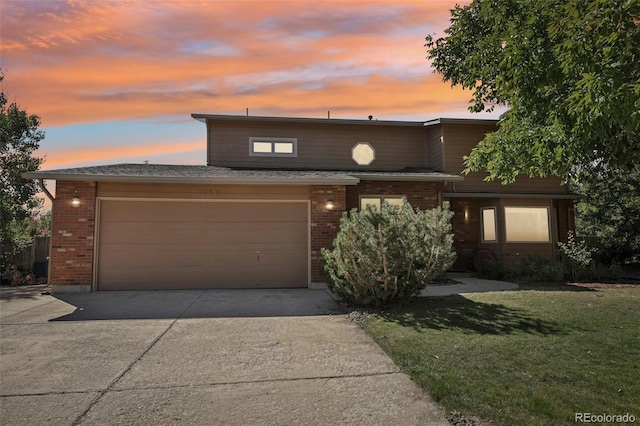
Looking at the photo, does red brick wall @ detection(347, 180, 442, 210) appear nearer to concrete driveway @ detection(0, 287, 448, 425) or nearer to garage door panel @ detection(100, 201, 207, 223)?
garage door panel @ detection(100, 201, 207, 223)

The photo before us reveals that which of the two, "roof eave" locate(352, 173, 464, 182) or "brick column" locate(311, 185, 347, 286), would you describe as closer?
"brick column" locate(311, 185, 347, 286)

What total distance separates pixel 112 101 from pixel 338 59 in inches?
263

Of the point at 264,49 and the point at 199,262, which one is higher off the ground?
the point at 264,49

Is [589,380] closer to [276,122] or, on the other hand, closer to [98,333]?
[98,333]

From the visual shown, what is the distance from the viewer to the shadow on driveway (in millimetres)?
6672

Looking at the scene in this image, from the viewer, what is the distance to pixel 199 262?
377 inches

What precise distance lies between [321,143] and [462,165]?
A: 5.46 meters

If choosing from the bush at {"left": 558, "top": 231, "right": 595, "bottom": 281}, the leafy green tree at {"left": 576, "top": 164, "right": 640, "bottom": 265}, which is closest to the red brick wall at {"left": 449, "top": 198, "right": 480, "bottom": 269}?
the bush at {"left": 558, "top": 231, "right": 595, "bottom": 281}

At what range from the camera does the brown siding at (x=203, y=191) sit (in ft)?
30.9

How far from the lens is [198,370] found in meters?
3.96

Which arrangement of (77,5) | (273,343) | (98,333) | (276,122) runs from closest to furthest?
(273,343), (98,333), (77,5), (276,122)

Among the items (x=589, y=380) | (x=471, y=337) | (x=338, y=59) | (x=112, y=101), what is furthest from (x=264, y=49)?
(x=589, y=380)

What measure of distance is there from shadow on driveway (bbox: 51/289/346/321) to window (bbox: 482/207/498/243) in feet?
25.7
